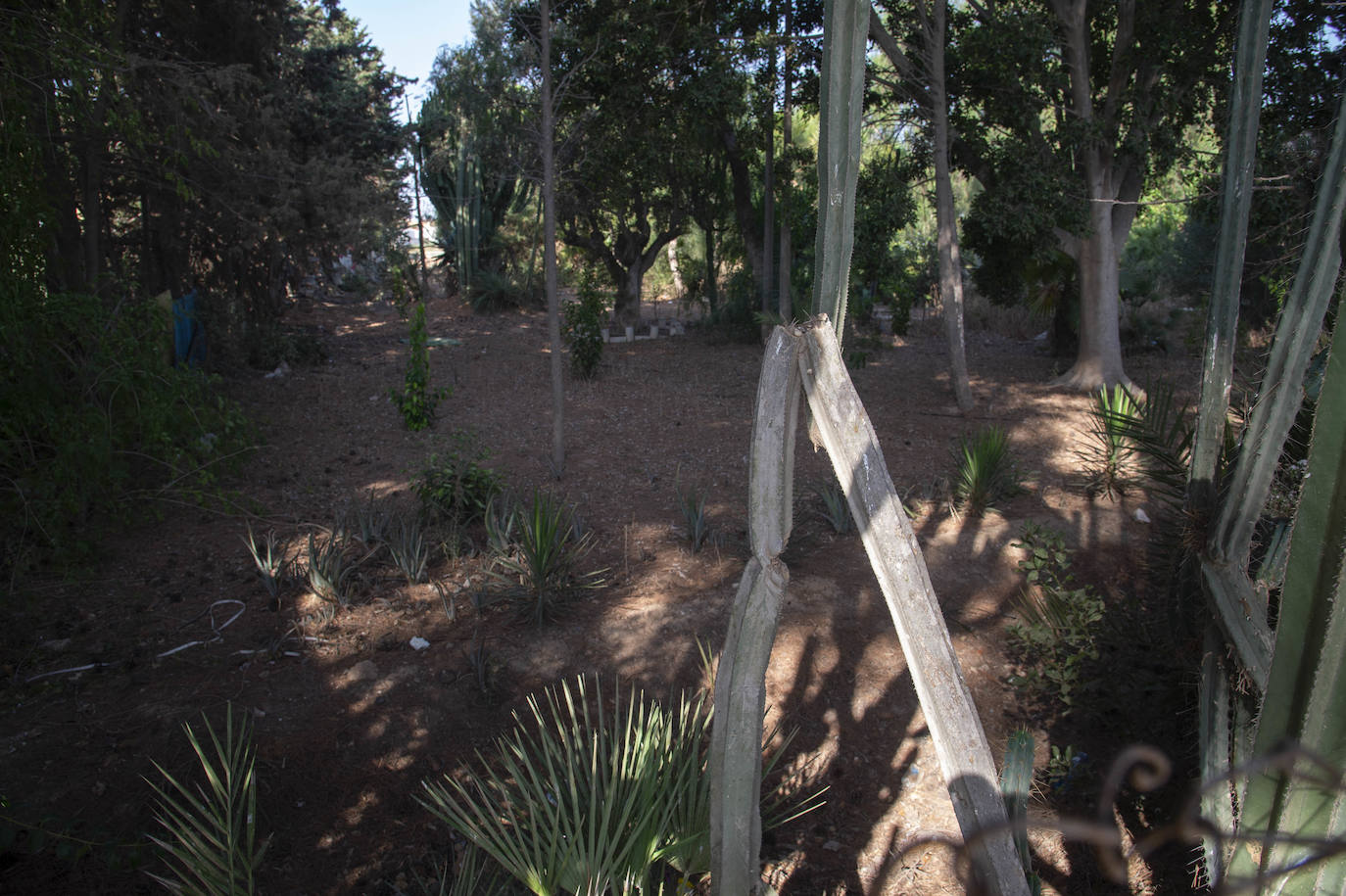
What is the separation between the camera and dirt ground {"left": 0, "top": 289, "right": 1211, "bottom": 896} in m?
3.03

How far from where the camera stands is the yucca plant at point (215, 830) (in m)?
2.25

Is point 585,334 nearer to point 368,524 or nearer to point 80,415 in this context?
point 368,524

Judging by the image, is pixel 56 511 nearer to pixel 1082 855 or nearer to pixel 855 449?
pixel 855 449

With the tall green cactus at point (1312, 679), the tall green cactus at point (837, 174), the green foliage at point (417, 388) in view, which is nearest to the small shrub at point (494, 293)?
the green foliage at point (417, 388)

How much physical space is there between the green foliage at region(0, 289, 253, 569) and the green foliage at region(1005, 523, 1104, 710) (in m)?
4.54

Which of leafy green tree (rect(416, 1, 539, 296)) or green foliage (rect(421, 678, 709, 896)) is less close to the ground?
leafy green tree (rect(416, 1, 539, 296))

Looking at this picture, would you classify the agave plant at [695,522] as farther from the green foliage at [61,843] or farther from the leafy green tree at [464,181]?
the leafy green tree at [464,181]

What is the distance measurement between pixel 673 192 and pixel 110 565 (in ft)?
32.8

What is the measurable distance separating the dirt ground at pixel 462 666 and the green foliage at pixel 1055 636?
5.2 inches

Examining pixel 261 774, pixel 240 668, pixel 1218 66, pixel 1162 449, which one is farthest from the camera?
pixel 1218 66

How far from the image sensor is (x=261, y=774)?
128 inches

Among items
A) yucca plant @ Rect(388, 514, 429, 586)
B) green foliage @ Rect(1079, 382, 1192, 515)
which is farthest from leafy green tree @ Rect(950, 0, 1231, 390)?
yucca plant @ Rect(388, 514, 429, 586)

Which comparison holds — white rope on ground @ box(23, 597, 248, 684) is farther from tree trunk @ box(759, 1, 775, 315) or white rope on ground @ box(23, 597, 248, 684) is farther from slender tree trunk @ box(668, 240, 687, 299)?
slender tree trunk @ box(668, 240, 687, 299)

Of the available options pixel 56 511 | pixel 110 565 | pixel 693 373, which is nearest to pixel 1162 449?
pixel 56 511
